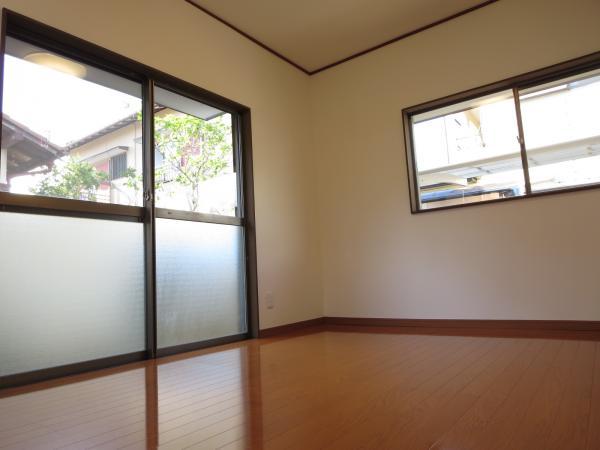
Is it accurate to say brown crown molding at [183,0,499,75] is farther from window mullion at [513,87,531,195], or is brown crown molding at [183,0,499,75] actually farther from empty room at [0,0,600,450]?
window mullion at [513,87,531,195]

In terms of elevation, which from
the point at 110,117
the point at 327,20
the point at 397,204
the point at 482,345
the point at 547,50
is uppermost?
the point at 327,20

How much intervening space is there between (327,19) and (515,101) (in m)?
1.68

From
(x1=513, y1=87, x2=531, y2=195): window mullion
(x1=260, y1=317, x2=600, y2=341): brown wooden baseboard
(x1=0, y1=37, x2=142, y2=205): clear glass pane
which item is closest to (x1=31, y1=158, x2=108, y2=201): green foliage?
(x1=0, y1=37, x2=142, y2=205): clear glass pane

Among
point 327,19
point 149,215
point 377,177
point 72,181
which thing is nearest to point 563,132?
point 377,177

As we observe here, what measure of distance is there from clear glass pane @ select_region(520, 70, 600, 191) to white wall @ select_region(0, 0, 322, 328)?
2.02 metres

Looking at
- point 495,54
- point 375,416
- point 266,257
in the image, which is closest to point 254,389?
point 375,416

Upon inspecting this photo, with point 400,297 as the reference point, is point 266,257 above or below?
above

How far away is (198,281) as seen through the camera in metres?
3.04

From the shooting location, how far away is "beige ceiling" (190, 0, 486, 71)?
3340 millimetres

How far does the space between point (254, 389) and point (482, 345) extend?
4.90 feet

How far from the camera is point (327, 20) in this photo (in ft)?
11.7

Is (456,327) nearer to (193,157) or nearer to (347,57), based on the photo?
(193,157)

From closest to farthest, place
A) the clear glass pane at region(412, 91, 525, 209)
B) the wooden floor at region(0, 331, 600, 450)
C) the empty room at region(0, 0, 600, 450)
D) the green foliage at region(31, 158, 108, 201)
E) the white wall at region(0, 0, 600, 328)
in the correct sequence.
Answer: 1. the wooden floor at region(0, 331, 600, 450)
2. the empty room at region(0, 0, 600, 450)
3. the green foliage at region(31, 158, 108, 201)
4. the white wall at region(0, 0, 600, 328)
5. the clear glass pane at region(412, 91, 525, 209)

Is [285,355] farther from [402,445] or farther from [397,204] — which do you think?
[397,204]
